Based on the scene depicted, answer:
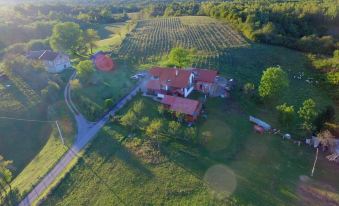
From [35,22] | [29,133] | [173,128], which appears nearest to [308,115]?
[173,128]

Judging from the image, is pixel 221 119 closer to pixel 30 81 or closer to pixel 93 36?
pixel 30 81

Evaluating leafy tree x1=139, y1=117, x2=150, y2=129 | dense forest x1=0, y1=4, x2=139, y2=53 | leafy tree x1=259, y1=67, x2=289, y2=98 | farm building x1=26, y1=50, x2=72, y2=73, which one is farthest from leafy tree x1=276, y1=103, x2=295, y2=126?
dense forest x1=0, y1=4, x2=139, y2=53

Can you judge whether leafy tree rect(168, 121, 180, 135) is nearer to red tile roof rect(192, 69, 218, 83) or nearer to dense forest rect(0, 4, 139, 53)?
red tile roof rect(192, 69, 218, 83)

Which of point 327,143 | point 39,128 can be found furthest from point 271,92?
point 39,128

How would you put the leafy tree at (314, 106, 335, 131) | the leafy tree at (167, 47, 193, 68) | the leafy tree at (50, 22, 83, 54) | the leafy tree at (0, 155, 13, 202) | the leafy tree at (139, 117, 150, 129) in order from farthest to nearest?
the leafy tree at (50, 22, 83, 54) → the leafy tree at (167, 47, 193, 68) → the leafy tree at (139, 117, 150, 129) → the leafy tree at (314, 106, 335, 131) → the leafy tree at (0, 155, 13, 202)

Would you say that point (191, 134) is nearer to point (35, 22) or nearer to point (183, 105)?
point (183, 105)

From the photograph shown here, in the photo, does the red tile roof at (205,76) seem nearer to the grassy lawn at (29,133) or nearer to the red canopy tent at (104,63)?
the red canopy tent at (104,63)
